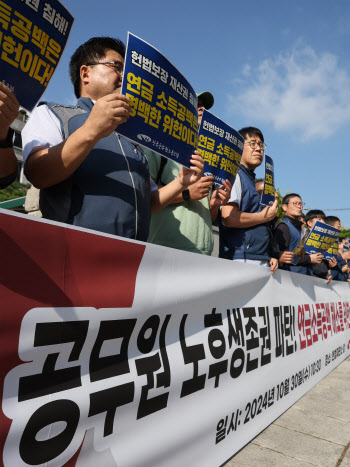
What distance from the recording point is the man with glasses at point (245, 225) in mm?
2891

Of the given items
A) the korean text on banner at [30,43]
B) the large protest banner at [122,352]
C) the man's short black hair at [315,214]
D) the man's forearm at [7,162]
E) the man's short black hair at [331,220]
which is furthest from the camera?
the man's short black hair at [331,220]

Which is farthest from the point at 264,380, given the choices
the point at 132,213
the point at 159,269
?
the point at 132,213

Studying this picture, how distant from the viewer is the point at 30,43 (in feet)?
4.29

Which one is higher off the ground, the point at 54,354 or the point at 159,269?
the point at 159,269

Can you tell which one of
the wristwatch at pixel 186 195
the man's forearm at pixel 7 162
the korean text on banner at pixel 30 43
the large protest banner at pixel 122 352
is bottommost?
the large protest banner at pixel 122 352

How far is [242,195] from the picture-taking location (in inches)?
118

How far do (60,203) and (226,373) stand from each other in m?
1.20

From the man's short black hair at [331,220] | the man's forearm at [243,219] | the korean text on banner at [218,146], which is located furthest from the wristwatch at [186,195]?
the man's short black hair at [331,220]

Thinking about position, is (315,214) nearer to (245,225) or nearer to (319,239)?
(319,239)

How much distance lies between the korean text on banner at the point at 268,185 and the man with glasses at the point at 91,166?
4.43 ft

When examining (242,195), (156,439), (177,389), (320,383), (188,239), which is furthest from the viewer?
(320,383)

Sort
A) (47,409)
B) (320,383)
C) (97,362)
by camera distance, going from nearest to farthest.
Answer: (47,409)
(97,362)
(320,383)

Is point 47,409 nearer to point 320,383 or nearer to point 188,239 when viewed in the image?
point 188,239

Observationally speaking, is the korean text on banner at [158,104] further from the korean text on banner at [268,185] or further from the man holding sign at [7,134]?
the korean text on banner at [268,185]
